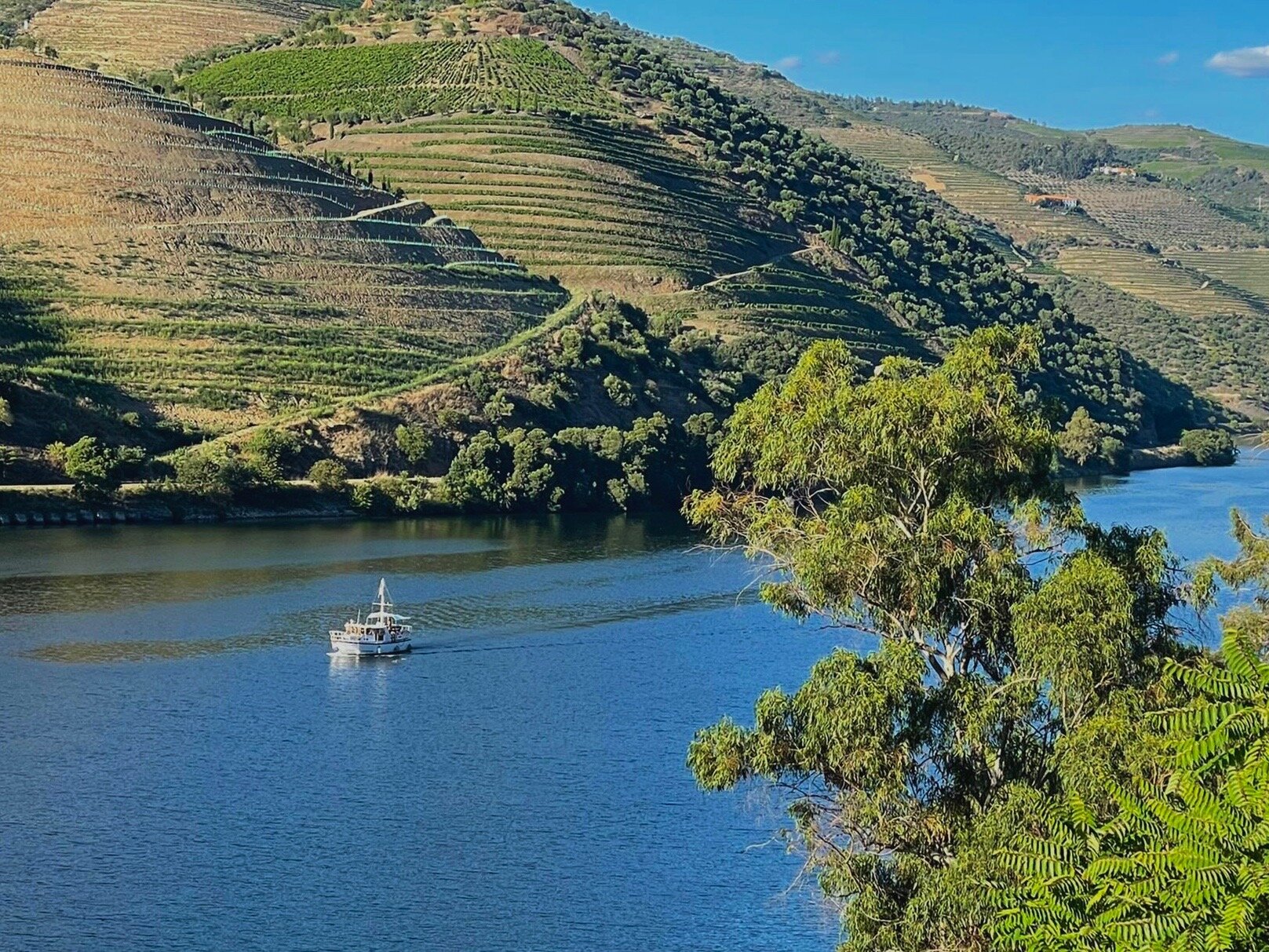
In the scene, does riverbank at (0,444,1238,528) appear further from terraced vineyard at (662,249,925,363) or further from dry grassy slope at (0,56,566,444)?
terraced vineyard at (662,249,925,363)

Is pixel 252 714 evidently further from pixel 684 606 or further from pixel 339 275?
pixel 339 275

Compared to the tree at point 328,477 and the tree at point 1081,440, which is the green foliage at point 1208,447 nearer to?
the tree at point 1081,440

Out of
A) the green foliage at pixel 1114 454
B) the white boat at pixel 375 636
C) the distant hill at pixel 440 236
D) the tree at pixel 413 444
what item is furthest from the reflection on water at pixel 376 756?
the green foliage at pixel 1114 454

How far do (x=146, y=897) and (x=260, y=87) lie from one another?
135302 millimetres

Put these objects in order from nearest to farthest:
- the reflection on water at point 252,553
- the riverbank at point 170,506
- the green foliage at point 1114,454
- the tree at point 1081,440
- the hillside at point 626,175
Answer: the reflection on water at point 252,553
the riverbank at point 170,506
the tree at point 1081,440
the green foliage at point 1114,454
the hillside at point 626,175

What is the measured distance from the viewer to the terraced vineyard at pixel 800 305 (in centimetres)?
13550

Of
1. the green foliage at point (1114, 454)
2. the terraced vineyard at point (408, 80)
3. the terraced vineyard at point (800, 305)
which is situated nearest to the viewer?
the terraced vineyard at point (800, 305)

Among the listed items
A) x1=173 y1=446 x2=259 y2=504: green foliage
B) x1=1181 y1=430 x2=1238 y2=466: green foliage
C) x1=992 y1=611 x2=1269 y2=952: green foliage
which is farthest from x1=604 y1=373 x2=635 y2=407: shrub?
x1=992 y1=611 x2=1269 y2=952: green foliage

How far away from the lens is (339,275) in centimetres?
11856

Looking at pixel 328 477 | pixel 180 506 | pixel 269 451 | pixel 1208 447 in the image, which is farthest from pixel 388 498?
pixel 1208 447

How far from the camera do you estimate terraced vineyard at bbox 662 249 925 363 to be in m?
136

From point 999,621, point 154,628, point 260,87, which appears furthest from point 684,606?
point 260,87

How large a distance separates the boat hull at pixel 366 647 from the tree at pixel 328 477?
3300 centimetres

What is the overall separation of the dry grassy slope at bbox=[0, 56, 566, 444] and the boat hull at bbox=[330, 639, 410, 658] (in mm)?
39752
